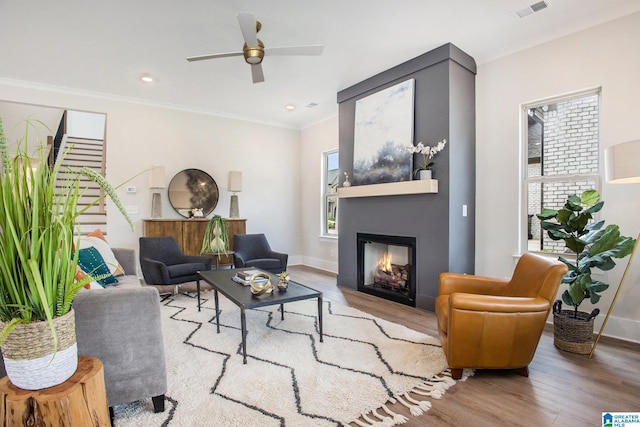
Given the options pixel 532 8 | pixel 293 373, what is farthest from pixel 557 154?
pixel 293 373

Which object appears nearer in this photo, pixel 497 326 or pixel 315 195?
pixel 497 326

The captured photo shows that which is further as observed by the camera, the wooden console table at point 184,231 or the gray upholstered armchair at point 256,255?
the wooden console table at point 184,231

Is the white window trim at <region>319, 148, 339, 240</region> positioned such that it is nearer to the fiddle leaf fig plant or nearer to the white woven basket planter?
the fiddle leaf fig plant

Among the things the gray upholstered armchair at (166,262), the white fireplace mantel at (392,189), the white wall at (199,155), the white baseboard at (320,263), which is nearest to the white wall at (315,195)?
the white baseboard at (320,263)

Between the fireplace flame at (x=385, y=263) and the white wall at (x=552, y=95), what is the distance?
1.08m

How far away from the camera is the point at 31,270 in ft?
3.64

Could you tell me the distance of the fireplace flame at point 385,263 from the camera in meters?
4.39

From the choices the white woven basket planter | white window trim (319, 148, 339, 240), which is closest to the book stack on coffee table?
the white woven basket planter

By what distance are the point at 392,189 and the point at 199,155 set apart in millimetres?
3505

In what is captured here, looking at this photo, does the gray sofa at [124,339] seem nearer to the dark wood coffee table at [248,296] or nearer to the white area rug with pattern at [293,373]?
the white area rug with pattern at [293,373]

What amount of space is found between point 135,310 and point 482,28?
3.71 m

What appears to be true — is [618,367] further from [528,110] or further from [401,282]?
[528,110]

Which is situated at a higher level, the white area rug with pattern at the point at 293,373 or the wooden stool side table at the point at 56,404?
the wooden stool side table at the point at 56,404

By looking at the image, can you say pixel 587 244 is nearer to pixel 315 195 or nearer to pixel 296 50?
pixel 296 50
